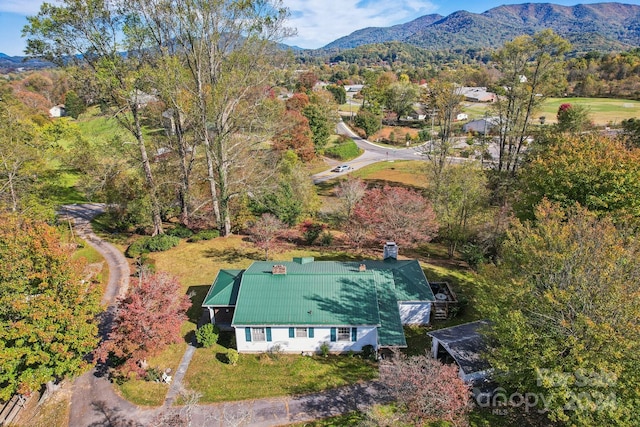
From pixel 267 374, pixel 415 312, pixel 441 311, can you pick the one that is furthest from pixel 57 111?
pixel 441 311

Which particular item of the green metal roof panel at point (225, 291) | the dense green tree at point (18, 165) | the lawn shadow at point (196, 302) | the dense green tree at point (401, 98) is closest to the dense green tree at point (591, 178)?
the green metal roof panel at point (225, 291)

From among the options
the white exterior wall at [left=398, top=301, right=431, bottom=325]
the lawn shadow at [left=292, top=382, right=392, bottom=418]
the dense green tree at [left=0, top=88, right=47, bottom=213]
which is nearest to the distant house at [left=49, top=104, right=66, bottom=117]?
the dense green tree at [left=0, top=88, right=47, bottom=213]

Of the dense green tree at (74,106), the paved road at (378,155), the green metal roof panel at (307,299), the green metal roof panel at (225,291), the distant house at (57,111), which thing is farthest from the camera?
the distant house at (57,111)

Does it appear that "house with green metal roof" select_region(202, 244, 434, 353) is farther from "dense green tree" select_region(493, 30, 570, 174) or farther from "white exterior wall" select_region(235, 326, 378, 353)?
"dense green tree" select_region(493, 30, 570, 174)

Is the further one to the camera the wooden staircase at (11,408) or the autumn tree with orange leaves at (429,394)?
the wooden staircase at (11,408)

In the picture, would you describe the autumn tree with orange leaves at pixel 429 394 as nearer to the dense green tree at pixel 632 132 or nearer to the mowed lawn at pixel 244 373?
the mowed lawn at pixel 244 373

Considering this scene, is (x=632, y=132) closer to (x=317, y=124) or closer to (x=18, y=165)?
(x=317, y=124)
